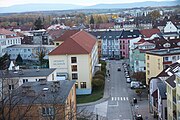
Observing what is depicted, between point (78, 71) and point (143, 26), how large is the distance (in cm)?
3366

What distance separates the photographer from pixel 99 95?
2061 cm

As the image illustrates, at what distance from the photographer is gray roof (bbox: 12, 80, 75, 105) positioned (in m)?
10.5

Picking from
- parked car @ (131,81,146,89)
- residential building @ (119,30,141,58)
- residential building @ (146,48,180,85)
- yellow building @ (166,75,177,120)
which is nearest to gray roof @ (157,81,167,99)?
yellow building @ (166,75,177,120)

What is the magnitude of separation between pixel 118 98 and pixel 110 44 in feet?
60.3

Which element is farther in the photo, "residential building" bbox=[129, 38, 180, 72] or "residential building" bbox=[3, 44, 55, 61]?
"residential building" bbox=[3, 44, 55, 61]

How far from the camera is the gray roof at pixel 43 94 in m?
10.5

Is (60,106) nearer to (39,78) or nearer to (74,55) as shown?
(39,78)

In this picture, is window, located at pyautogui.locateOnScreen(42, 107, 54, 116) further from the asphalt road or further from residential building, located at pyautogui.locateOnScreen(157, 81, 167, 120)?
the asphalt road

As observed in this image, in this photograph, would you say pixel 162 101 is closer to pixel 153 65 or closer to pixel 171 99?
pixel 171 99

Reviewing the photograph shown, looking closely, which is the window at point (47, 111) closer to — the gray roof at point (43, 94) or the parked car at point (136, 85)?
the gray roof at point (43, 94)

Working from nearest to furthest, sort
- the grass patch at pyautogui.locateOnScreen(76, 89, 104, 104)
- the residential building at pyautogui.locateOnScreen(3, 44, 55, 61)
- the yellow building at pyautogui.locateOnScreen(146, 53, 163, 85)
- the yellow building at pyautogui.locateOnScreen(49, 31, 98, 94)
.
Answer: the grass patch at pyautogui.locateOnScreen(76, 89, 104, 104) < the yellow building at pyautogui.locateOnScreen(146, 53, 163, 85) < the yellow building at pyautogui.locateOnScreen(49, 31, 98, 94) < the residential building at pyautogui.locateOnScreen(3, 44, 55, 61)

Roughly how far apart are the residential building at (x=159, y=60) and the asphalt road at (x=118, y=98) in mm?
1855

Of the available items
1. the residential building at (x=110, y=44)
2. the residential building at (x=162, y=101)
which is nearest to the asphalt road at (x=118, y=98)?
the residential building at (x=162, y=101)

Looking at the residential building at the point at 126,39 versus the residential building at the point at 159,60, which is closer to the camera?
the residential building at the point at 159,60
